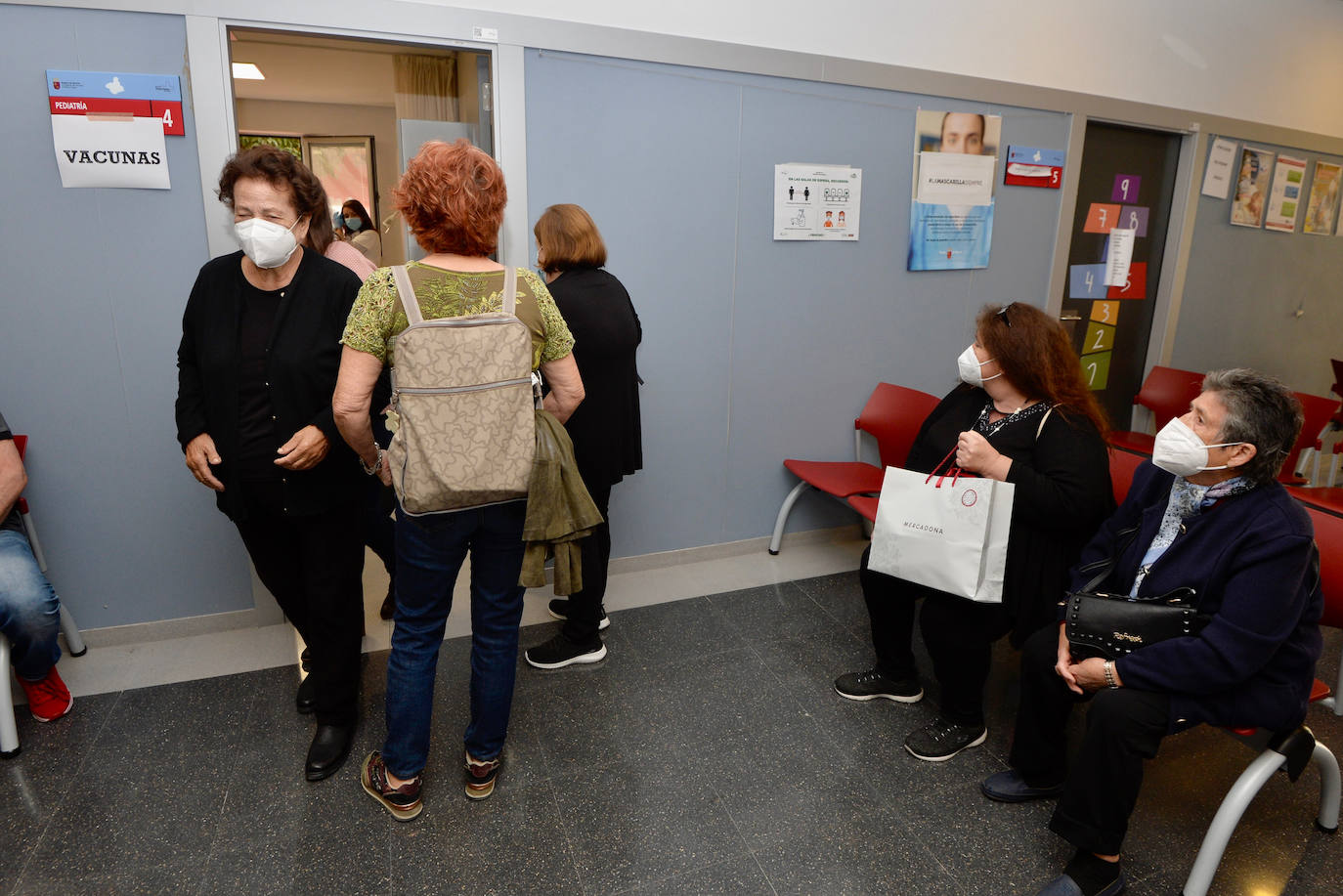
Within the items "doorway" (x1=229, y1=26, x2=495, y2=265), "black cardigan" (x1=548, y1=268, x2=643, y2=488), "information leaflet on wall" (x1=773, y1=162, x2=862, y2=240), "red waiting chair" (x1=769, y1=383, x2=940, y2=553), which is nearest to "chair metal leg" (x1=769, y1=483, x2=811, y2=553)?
"red waiting chair" (x1=769, y1=383, x2=940, y2=553)

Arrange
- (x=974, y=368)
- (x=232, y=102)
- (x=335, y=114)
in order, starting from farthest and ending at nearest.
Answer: (x=335, y=114) < (x=232, y=102) < (x=974, y=368)

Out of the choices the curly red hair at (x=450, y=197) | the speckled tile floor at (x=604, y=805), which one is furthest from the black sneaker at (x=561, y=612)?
the curly red hair at (x=450, y=197)

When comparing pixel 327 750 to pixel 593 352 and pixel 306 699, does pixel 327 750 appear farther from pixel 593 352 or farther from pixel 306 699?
pixel 593 352

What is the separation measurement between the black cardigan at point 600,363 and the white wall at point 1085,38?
3.58 feet

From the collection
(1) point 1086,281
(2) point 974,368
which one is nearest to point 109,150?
(2) point 974,368

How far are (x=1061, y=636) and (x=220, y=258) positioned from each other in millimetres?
2306

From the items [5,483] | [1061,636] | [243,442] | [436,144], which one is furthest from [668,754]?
[5,483]

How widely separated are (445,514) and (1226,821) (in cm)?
181

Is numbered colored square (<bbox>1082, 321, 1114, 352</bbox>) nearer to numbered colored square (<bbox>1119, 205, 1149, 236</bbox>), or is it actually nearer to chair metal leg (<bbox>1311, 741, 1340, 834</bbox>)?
numbered colored square (<bbox>1119, 205, 1149, 236</bbox>)

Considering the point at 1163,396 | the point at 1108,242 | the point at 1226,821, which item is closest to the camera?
the point at 1226,821

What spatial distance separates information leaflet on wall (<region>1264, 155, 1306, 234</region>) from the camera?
446 cm

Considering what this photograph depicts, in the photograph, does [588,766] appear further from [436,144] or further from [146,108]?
[146,108]

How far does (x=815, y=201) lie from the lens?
325 centimetres

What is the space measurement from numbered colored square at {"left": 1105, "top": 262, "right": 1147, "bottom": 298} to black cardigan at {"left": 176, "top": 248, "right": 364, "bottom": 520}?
399cm
